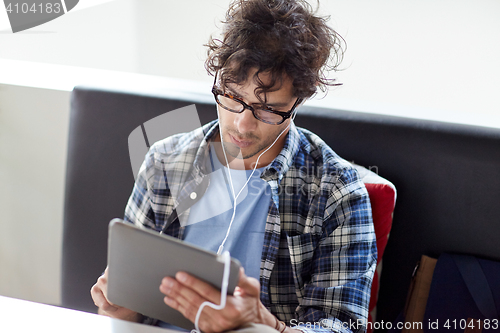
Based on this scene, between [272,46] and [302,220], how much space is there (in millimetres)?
440

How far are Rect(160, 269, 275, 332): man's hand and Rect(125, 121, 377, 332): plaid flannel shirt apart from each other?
0.27 metres

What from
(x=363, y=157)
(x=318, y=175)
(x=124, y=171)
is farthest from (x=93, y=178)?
(x=363, y=157)

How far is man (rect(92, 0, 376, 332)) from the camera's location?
89cm

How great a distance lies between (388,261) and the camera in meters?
1.15

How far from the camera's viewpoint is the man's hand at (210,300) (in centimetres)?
60

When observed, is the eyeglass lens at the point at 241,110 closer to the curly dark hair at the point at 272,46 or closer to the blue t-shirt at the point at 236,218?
the curly dark hair at the point at 272,46

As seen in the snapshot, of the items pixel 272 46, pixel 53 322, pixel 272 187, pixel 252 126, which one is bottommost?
pixel 53 322

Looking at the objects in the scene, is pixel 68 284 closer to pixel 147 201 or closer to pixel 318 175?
pixel 147 201

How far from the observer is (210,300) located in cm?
60

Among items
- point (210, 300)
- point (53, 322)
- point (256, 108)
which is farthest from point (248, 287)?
point (256, 108)

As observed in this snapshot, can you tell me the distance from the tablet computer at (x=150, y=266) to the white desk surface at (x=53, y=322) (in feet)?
0.20

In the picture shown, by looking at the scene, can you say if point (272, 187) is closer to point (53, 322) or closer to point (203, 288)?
point (203, 288)

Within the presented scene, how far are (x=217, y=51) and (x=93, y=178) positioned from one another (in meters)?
0.66

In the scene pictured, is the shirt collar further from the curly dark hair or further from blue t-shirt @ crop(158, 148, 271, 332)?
the curly dark hair
